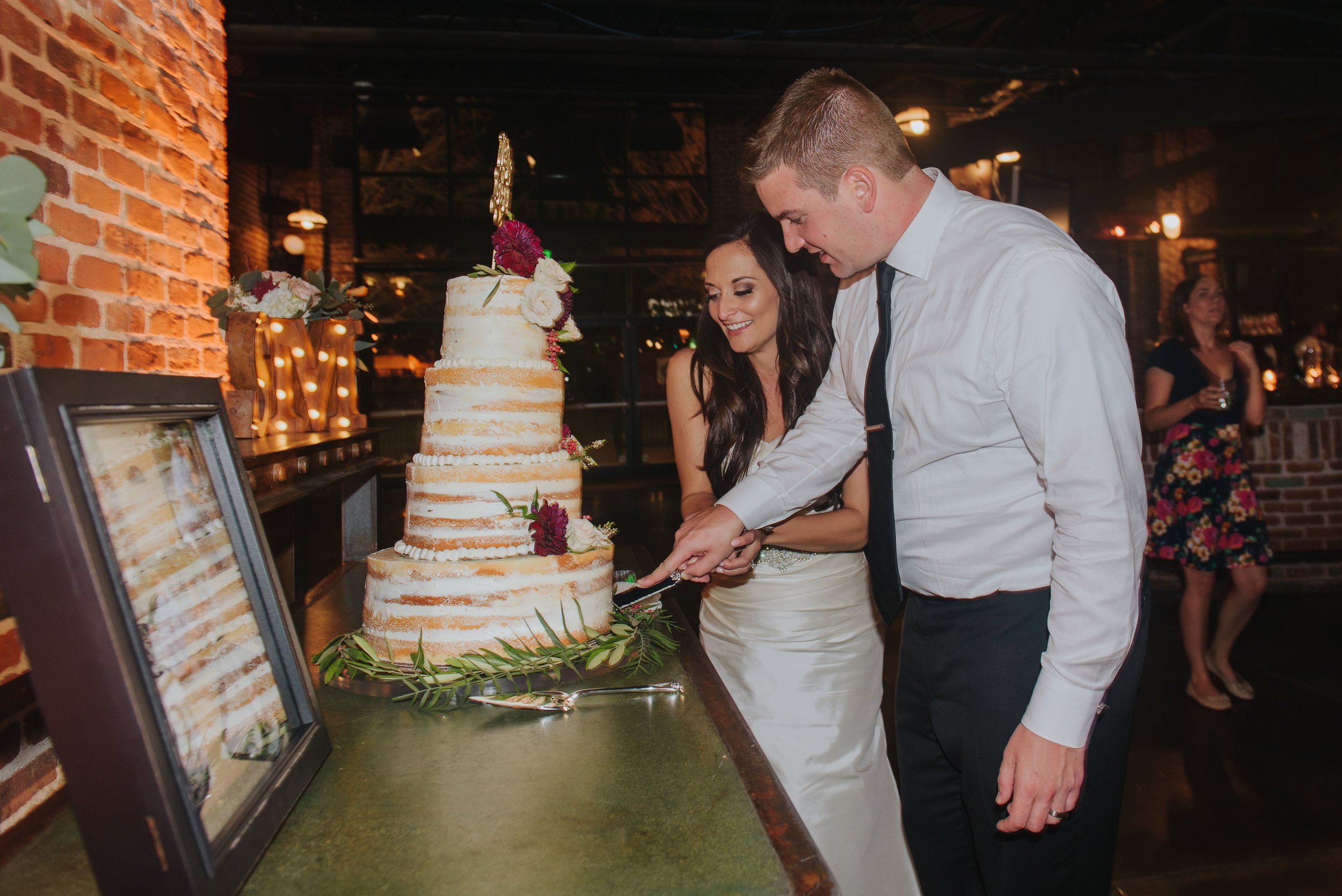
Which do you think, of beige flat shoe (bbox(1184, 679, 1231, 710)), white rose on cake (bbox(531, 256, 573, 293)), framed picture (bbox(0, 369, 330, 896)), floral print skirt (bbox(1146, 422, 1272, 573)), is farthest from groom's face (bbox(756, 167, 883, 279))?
beige flat shoe (bbox(1184, 679, 1231, 710))

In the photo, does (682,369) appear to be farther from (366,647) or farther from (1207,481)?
(1207,481)

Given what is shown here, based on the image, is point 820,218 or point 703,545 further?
point 703,545

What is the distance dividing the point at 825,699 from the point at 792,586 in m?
0.34

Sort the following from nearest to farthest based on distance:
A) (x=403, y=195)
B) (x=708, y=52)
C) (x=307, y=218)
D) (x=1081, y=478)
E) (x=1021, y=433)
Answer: (x=1081, y=478) < (x=1021, y=433) < (x=708, y=52) < (x=307, y=218) < (x=403, y=195)

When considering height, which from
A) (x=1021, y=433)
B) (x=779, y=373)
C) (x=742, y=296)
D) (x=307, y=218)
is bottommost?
(x=1021, y=433)

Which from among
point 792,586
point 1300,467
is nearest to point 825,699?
point 792,586

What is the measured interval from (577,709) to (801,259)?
1.56 metres

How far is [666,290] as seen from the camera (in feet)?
41.9

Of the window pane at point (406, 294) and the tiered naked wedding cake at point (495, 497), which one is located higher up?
the window pane at point (406, 294)

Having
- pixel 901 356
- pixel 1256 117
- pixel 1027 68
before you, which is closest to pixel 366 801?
pixel 901 356

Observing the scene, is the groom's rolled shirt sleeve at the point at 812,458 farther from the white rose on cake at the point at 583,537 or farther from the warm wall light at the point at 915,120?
the warm wall light at the point at 915,120

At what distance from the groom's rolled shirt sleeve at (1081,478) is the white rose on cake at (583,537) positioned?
91 centimetres

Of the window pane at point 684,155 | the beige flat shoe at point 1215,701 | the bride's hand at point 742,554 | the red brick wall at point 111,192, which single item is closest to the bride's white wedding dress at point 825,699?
the bride's hand at point 742,554

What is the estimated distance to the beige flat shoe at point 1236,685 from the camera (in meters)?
4.17
